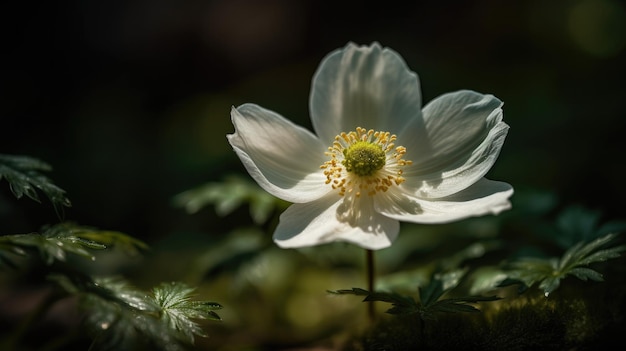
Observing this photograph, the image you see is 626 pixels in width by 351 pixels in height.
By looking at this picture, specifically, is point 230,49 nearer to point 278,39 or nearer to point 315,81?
point 278,39

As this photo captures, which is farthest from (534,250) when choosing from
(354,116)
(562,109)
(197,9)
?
(197,9)

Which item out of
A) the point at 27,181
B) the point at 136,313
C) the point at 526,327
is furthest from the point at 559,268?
the point at 27,181

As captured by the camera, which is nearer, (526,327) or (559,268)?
(526,327)

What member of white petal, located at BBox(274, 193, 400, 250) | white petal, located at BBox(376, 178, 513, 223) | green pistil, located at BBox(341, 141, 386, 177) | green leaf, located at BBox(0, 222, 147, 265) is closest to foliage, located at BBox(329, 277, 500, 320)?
white petal, located at BBox(274, 193, 400, 250)

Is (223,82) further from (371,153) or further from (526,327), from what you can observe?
(526,327)

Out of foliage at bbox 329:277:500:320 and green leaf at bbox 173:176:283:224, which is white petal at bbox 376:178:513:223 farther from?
green leaf at bbox 173:176:283:224
